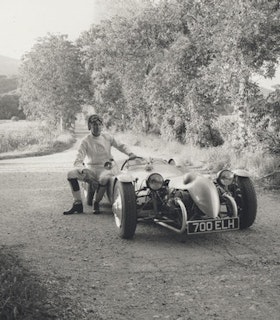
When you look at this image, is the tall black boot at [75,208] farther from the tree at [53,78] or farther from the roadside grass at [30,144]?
the tree at [53,78]

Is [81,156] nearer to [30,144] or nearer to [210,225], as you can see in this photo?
[210,225]

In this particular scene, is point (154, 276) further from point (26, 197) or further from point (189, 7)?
point (189, 7)

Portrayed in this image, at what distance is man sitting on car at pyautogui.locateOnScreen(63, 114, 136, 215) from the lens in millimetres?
7492

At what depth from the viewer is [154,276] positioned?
4.53 metres

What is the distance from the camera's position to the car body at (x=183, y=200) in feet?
18.0

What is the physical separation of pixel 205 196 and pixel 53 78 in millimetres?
38742

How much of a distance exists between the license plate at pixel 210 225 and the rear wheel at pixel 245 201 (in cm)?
81

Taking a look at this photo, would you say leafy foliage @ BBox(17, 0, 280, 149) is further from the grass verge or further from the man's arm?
the grass verge

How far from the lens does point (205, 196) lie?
5.51 meters

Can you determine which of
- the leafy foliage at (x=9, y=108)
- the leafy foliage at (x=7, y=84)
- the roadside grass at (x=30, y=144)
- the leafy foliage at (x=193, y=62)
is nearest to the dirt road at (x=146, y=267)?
the leafy foliage at (x=193, y=62)

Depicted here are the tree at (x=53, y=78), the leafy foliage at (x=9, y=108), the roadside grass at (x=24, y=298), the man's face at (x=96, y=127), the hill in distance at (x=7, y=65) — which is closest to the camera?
the roadside grass at (x=24, y=298)

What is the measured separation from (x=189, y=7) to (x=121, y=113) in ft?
57.0

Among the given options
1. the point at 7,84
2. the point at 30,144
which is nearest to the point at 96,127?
the point at 30,144

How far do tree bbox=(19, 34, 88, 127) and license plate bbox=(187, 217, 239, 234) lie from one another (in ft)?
123
